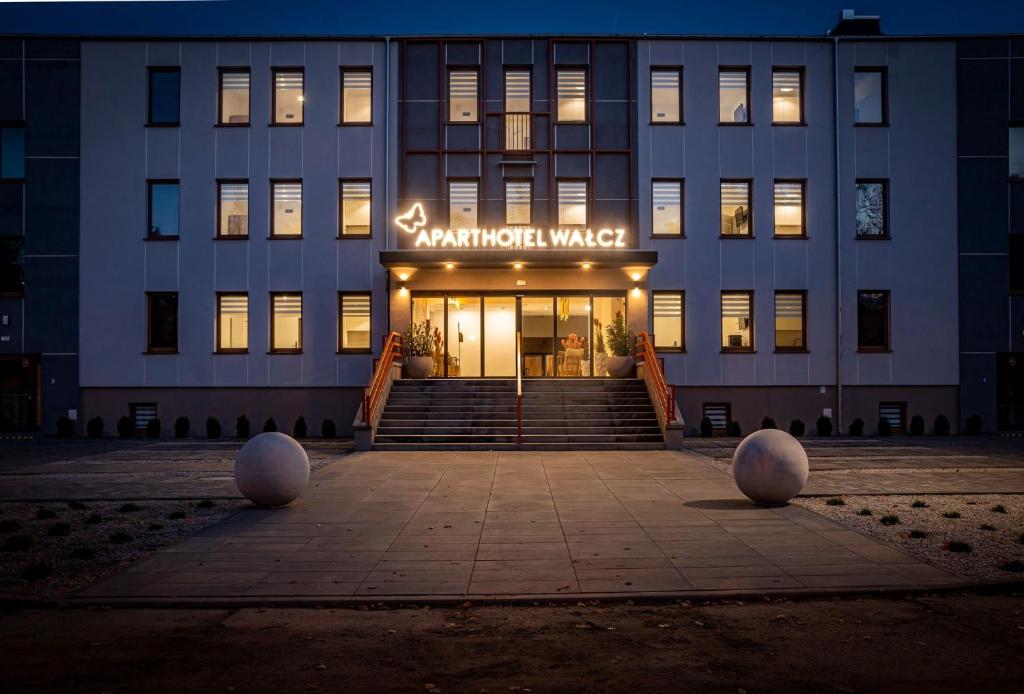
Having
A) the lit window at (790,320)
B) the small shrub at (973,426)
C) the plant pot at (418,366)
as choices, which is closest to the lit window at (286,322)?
the plant pot at (418,366)

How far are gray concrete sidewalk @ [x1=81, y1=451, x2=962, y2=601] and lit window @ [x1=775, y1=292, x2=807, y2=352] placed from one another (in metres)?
13.0

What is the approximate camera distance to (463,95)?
25828 mm

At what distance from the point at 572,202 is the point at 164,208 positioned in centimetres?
1249

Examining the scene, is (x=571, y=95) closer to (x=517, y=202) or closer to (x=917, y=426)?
(x=517, y=202)

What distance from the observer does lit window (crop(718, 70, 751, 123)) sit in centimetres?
Result: 2592

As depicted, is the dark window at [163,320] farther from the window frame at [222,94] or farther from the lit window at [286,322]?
the window frame at [222,94]

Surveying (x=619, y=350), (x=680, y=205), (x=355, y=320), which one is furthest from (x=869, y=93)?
(x=355, y=320)

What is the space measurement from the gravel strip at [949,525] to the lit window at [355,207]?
56.3ft

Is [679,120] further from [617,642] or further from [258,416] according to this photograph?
[617,642]

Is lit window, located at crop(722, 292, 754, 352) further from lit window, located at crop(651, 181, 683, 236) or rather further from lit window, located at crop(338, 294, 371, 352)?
lit window, located at crop(338, 294, 371, 352)

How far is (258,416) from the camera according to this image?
82.7 feet

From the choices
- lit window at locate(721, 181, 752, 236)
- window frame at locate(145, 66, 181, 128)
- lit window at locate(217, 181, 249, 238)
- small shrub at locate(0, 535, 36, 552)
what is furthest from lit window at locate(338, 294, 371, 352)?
small shrub at locate(0, 535, 36, 552)

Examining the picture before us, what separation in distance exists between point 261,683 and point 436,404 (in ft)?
55.6

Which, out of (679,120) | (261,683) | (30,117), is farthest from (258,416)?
(261,683)
